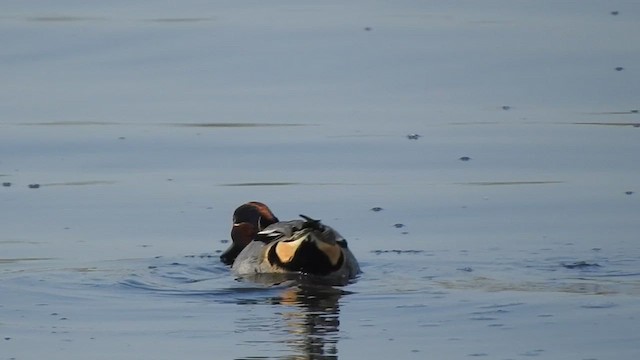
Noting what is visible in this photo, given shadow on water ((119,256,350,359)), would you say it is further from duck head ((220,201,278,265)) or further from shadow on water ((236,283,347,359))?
duck head ((220,201,278,265))

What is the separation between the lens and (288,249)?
12.0 metres

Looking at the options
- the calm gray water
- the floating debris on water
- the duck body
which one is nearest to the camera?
the calm gray water

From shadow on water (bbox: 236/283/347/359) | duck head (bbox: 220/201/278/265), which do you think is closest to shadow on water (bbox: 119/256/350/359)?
shadow on water (bbox: 236/283/347/359)

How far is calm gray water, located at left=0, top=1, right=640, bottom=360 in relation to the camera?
9844mm

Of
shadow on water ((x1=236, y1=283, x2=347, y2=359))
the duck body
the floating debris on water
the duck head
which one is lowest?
shadow on water ((x1=236, y1=283, x2=347, y2=359))

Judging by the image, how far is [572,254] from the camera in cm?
1194

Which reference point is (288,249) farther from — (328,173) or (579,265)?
(328,173)

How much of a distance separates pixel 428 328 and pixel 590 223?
349 centimetres

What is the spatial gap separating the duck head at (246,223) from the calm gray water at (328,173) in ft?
0.62

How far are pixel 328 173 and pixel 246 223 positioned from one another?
65.4 inches

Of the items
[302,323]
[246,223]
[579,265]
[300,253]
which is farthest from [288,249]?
[302,323]

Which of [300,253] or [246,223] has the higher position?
[246,223]

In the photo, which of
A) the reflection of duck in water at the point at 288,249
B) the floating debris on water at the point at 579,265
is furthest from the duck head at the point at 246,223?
the floating debris on water at the point at 579,265

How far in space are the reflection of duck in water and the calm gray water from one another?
0.60 feet
